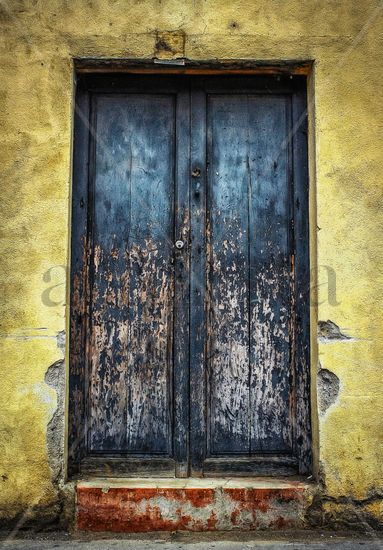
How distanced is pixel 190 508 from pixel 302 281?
137cm

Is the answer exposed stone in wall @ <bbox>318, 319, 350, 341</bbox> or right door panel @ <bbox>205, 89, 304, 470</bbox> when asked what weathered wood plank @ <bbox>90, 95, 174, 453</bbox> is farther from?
exposed stone in wall @ <bbox>318, 319, 350, 341</bbox>

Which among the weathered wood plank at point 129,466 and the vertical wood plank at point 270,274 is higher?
the vertical wood plank at point 270,274

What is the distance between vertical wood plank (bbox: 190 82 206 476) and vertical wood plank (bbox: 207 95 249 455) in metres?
0.05

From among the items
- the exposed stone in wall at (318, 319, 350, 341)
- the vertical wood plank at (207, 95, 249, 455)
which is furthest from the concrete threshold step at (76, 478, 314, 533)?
the exposed stone in wall at (318, 319, 350, 341)

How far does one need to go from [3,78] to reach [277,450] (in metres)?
2.54

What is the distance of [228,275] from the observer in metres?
3.62

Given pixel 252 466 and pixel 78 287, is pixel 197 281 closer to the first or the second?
pixel 78 287

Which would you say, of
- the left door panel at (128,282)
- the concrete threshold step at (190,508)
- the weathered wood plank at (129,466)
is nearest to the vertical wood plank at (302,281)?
the concrete threshold step at (190,508)

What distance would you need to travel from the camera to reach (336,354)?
133 inches

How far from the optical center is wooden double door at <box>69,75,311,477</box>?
3.56m

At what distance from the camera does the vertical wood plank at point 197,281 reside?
140 inches

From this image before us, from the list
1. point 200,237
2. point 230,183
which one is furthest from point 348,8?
point 200,237

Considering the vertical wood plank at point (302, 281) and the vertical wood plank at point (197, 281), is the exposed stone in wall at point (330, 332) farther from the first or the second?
the vertical wood plank at point (197, 281)

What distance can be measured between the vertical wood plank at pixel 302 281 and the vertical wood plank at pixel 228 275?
0.28 m
